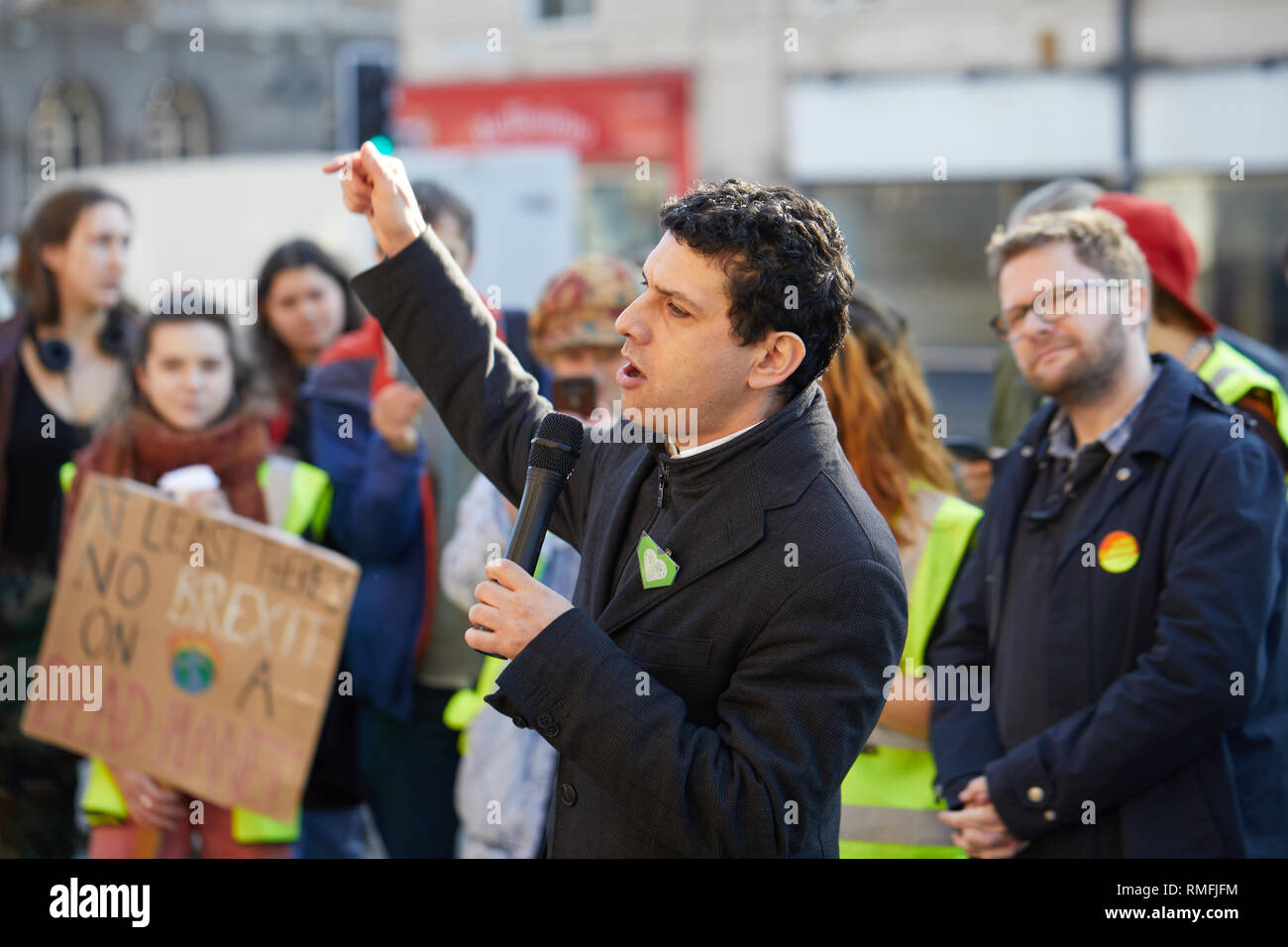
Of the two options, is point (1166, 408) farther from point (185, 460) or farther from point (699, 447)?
point (185, 460)

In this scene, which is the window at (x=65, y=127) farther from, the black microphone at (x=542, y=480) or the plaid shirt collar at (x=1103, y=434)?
the black microphone at (x=542, y=480)

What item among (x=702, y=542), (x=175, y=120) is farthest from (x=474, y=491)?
(x=175, y=120)

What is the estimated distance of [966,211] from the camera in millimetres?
14391

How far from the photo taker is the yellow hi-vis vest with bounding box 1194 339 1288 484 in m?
3.37

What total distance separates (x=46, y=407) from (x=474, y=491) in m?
1.69

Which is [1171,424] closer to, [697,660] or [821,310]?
[821,310]

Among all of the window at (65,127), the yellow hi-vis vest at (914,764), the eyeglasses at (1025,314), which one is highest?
the window at (65,127)

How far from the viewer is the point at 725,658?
78.7 inches

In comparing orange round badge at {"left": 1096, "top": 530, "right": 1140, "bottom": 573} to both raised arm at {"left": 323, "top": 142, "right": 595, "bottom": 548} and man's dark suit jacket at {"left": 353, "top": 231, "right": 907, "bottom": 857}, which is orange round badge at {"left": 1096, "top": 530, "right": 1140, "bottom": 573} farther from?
raised arm at {"left": 323, "top": 142, "right": 595, "bottom": 548}

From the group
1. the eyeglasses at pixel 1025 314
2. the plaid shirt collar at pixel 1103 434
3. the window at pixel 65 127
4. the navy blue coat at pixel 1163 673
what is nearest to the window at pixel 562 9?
the window at pixel 65 127

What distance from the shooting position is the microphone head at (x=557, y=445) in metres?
2.14

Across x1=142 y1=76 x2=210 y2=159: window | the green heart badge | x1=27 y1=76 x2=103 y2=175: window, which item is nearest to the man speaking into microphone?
the green heart badge

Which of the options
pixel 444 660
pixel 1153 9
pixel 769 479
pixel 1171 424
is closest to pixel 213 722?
pixel 444 660
